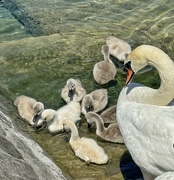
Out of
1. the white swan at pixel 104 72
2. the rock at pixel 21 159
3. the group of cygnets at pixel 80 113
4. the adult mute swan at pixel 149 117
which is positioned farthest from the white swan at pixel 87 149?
the white swan at pixel 104 72

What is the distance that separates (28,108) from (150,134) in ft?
9.70

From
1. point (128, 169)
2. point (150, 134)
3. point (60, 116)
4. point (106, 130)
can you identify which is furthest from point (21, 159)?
point (60, 116)

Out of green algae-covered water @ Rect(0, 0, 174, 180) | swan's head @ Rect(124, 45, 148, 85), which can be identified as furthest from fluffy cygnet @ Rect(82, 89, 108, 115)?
swan's head @ Rect(124, 45, 148, 85)

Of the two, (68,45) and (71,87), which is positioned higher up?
(71,87)

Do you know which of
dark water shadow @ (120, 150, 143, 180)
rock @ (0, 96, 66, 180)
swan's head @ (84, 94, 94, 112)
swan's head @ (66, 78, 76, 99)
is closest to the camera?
rock @ (0, 96, 66, 180)

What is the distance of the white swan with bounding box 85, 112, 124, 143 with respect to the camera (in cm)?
723

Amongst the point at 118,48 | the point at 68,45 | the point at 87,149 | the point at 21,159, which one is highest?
the point at 21,159

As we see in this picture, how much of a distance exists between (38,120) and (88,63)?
7.61 feet

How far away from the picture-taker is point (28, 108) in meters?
7.90

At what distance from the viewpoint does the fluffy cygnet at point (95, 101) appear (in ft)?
26.1

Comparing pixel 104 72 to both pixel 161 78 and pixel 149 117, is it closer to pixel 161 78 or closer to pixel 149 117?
pixel 161 78

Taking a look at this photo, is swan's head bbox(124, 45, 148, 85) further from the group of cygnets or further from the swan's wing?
the group of cygnets

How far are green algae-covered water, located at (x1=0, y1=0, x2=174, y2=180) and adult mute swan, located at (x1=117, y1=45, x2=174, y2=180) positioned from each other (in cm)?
102

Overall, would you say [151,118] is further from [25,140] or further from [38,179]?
[25,140]
